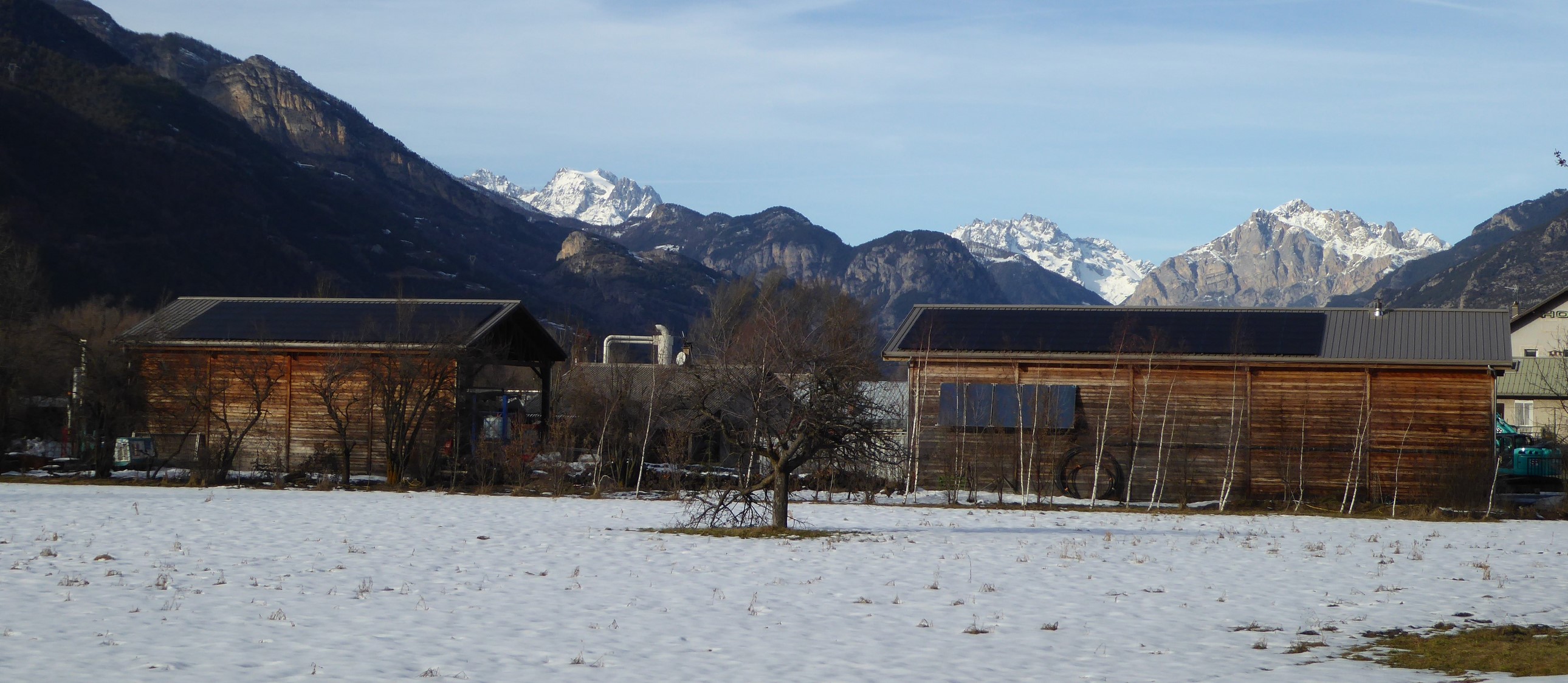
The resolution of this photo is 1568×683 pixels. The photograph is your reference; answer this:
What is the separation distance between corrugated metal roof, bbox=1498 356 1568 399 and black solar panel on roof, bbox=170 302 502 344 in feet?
151

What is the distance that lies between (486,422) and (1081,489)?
57.3 feet

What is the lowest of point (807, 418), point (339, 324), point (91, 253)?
point (807, 418)

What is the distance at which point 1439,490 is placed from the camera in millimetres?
27078

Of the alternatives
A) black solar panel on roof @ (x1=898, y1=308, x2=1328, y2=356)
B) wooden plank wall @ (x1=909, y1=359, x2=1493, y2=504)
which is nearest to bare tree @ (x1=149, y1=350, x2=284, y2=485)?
black solar panel on roof @ (x1=898, y1=308, x2=1328, y2=356)

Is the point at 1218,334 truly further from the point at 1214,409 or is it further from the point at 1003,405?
the point at 1003,405

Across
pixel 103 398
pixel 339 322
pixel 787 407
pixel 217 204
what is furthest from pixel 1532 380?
pixel 217 204

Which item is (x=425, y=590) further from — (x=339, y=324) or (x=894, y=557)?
(x=339, y=324)

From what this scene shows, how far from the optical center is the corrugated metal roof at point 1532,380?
55094mm

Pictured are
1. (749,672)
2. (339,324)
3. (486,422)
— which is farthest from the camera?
(486,422)

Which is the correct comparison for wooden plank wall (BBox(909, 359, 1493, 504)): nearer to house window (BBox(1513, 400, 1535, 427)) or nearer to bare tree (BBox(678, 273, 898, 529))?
bare tree (BBox(678, 273, 898, 529))

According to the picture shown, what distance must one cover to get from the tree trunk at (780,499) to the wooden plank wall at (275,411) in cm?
1413

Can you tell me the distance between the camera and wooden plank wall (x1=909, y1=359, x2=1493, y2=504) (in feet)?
94.2

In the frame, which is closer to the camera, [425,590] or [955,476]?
[425,590]

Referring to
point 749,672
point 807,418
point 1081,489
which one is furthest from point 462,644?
point 1081,489
